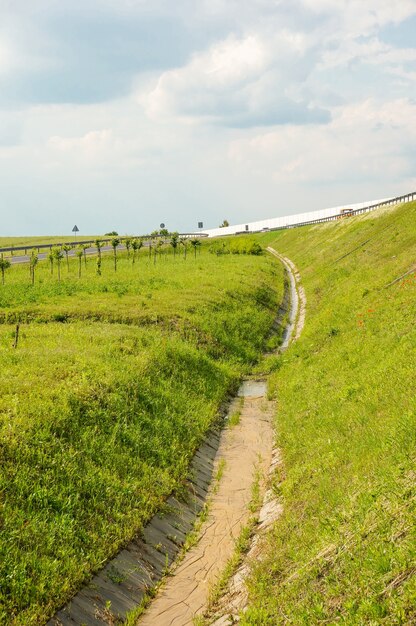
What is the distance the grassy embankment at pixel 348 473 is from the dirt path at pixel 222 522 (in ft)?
3.91

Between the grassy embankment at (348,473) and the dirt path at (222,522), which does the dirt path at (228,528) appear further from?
the grassy embankment at (348,473)

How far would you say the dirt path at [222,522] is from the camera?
12195mm

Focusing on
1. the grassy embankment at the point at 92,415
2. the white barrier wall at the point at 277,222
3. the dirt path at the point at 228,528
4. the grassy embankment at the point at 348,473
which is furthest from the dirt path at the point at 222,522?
the white barrier wall at the point at 277,222

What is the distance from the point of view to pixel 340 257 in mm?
59875

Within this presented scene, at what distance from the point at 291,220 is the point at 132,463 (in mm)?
157320

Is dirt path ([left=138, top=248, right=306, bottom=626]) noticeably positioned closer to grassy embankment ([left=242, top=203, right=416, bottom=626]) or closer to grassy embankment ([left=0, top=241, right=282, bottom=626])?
grassy embankment ([left=242, top=203, right=416, bottom=626])

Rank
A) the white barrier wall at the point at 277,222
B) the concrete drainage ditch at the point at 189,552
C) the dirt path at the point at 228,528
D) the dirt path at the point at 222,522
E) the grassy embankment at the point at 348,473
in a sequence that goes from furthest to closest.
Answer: the white barrier wall at the point at 277,222 < the dirt path at the point at 222,522 < the dirt path at the point at 228,528 < the concrete drainage ditch at the point at 189,552 < the grassy embankment at the point at 348,473

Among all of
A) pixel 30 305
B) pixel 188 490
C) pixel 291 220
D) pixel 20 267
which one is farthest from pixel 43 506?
pixel 291 220

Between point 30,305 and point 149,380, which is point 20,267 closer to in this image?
point 30,305

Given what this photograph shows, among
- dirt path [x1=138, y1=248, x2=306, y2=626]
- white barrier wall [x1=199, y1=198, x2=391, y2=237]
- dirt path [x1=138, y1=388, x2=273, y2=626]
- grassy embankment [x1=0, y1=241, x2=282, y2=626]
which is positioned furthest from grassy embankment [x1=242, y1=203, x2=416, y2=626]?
white barrier wall [x1=199, y1=198, x2=391, y2=237]

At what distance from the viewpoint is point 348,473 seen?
539 inches

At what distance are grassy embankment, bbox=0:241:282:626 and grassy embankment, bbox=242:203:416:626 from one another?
362cm

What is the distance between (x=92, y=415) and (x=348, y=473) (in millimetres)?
8103

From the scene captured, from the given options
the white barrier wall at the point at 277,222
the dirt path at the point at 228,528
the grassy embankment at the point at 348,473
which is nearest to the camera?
the grassy embankment at the point at 348,473
